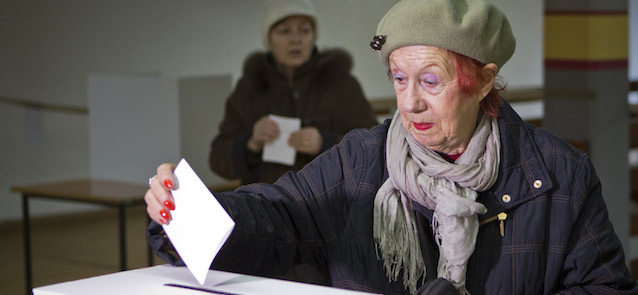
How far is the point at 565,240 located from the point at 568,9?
2.20 m

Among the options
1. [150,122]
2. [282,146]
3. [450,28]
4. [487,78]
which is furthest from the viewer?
[150,122]

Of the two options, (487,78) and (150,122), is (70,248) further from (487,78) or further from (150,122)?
(487,78)

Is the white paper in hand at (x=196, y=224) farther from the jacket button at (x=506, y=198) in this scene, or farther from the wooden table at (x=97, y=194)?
the wooden table at (x=97, y=194)

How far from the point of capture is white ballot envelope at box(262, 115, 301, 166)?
3.26 meters

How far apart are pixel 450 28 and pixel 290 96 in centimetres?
184

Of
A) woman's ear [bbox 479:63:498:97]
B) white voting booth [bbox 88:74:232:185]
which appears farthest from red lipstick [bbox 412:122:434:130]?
white voting booth [bbox 88:74:232:185]

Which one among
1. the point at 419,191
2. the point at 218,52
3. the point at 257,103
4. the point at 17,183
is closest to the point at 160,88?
the point at 257,103

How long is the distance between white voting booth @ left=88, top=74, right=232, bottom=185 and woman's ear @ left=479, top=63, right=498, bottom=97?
216 cm

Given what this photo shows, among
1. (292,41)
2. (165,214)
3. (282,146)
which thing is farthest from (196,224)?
(292,41)

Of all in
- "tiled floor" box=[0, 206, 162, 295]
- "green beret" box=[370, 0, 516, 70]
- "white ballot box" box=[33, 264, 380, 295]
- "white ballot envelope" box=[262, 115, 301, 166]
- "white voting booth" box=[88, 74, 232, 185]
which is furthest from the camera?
"tiled floor" box=[0, 206, 162, 295]

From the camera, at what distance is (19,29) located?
5.22 meters

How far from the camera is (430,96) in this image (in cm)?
159

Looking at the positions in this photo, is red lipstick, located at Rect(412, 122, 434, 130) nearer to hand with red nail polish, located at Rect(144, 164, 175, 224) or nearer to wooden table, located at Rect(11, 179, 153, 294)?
hand with red nail polish, located at Rect(144, 164, 175, 224)

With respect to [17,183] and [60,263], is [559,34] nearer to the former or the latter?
[60,263]
